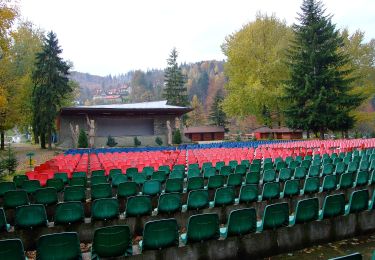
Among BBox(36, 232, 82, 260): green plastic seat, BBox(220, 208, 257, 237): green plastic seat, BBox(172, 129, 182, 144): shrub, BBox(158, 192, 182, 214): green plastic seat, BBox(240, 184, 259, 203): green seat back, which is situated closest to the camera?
BBox(36, 232, 82, 260): green plastic seat

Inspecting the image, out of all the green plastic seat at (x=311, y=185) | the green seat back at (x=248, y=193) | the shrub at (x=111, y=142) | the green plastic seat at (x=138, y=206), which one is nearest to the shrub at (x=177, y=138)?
the shrub at (x=111, y=142)

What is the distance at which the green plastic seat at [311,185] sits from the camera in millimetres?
7805

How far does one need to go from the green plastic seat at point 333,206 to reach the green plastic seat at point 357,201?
0.77 ft

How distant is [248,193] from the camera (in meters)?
7.28

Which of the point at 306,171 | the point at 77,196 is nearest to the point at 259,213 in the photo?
the point at 306,171

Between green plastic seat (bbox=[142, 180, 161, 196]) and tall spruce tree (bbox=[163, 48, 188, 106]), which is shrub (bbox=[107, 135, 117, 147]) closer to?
green plastic seat (bbox=[142, 180, 161, 196])

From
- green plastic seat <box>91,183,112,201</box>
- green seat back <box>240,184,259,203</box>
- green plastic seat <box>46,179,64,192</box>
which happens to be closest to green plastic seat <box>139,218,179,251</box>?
green seat back <box>240,184,259,203</box>

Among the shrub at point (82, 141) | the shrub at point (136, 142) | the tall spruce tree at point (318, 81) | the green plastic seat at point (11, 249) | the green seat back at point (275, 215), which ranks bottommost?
the shrub at point (136, 142)

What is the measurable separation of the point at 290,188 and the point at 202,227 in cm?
355

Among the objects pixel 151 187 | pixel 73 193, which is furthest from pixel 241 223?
pixel 73 193

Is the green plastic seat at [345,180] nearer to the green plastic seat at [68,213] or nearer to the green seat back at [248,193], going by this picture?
the green seat back at [248,193]

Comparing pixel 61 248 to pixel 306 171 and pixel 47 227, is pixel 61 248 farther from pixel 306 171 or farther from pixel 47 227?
pixel 306 171

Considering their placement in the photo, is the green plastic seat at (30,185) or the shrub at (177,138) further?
the shrub at (177,138)

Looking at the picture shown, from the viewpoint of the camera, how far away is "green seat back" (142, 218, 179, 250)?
181 inches
